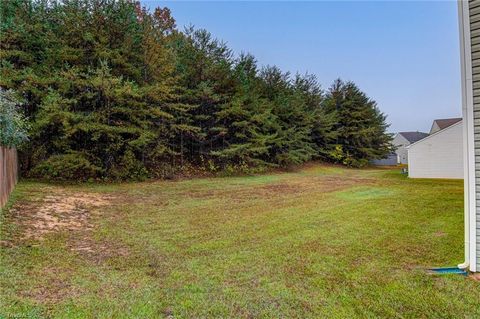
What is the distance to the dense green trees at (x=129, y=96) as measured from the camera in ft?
32.0

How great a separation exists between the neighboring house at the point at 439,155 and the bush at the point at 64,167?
13.0 meters

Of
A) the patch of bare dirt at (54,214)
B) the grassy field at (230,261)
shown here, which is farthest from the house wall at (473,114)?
the patch of bare dirt at (54,214)

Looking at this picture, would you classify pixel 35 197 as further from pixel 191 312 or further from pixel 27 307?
pixel 191 312

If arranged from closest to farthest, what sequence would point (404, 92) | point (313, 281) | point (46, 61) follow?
point (313, 281) < point (46, 61) < point (404, 92)

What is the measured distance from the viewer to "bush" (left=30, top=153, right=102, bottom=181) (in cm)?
948

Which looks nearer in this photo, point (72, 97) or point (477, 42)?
point (477, 42)

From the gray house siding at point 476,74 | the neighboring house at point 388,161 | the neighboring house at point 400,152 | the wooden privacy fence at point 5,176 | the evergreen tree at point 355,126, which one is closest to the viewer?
the gray house siding at point 476,74

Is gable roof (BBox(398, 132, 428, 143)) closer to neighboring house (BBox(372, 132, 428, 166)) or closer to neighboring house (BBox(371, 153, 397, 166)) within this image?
neighboring house (BBox(372, 132, 428, 166))

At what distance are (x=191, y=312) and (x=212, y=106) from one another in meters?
13.5

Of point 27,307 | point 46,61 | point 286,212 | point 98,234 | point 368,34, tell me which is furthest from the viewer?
point 368,34

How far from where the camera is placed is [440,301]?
7.89ft

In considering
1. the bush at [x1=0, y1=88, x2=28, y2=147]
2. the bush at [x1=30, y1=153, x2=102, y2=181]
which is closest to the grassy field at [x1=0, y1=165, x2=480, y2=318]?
the bush at [x1=0, y1=88, x2=28, y2=147]

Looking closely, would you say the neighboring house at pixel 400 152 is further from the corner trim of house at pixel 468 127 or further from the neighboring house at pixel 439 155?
the corner trim of house at pixel 468 127

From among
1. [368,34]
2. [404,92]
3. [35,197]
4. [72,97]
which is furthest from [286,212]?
[404,92]
